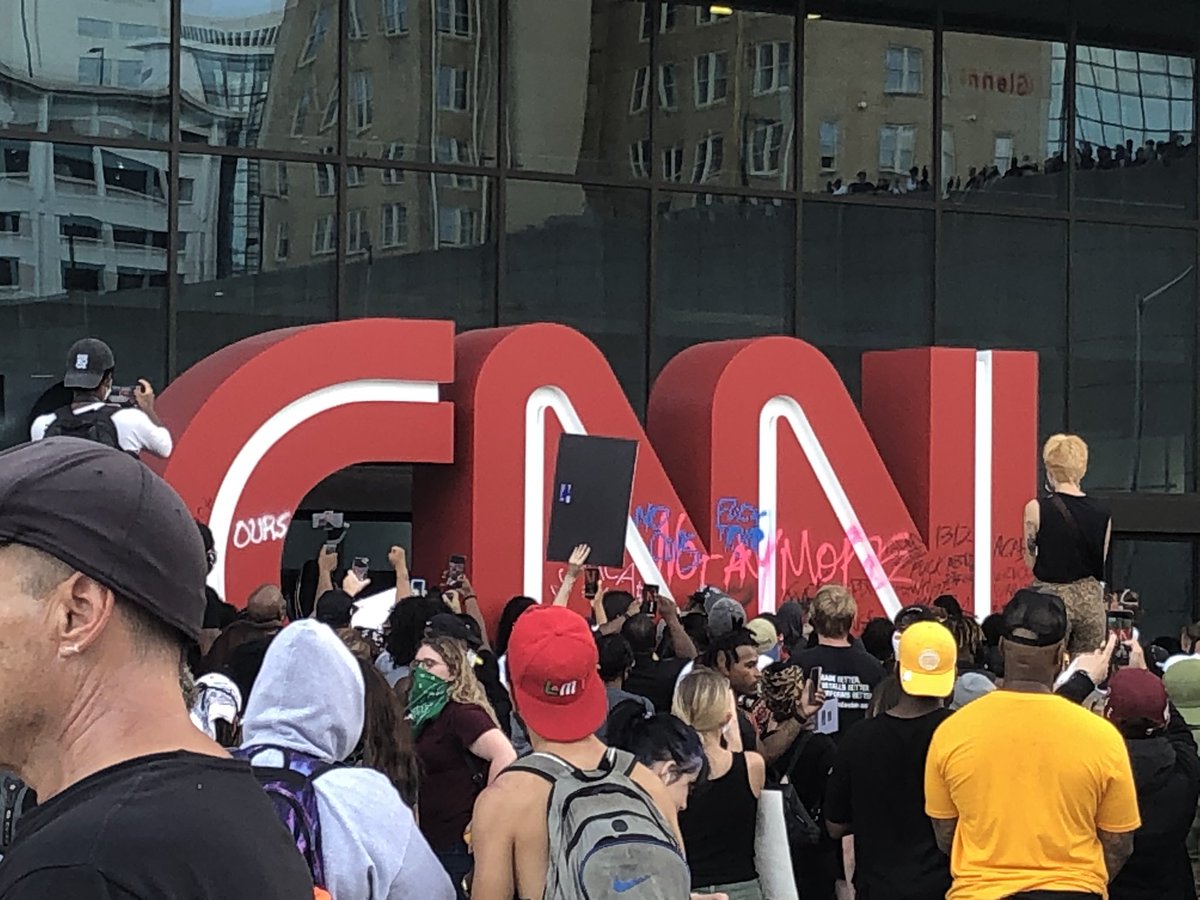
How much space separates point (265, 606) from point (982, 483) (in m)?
8.37

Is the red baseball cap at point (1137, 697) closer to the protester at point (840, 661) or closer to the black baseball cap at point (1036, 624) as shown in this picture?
the black baseball cap at point (1036, 624)

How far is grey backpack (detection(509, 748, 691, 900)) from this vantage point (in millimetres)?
3842

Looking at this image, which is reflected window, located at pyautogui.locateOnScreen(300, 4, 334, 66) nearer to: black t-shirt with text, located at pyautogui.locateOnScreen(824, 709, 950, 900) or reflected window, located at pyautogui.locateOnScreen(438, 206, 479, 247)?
reflected window, located at pyautogui.locateOnScreen(438, 206, 479, 247)

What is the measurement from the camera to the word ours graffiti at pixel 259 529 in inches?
455

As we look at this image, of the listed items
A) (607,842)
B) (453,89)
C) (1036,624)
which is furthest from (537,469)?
(607,842)

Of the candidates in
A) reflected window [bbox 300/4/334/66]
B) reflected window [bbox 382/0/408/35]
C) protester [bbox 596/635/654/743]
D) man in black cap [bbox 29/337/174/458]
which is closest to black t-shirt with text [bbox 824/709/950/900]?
protester [bbox 596/635/654/743]

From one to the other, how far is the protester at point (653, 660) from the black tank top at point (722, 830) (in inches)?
52.4

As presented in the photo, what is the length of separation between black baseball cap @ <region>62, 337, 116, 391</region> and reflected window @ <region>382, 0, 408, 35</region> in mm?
7953

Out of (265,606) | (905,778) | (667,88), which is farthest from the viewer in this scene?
(667,88)

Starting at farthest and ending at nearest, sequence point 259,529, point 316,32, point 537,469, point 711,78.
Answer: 1. point 711,78
2. point 316,32
3. point 537,469
4. point 259,529

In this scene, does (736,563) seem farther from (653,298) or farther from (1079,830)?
(1079,830)

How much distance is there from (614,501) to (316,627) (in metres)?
7.58

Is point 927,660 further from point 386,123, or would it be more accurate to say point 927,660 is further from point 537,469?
point 386,123

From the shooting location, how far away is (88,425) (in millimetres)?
7496
